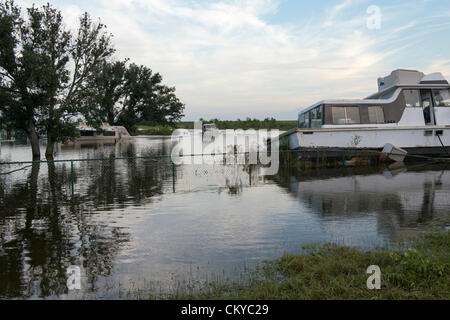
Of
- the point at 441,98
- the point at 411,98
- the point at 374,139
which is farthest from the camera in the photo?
the point at 441,98

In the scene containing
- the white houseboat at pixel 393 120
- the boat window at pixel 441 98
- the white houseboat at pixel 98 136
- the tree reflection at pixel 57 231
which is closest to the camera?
the tree reflection at pixel 57 231

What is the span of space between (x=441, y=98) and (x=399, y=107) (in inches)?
132

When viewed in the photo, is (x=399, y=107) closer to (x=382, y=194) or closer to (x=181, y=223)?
(x=382, y=194)

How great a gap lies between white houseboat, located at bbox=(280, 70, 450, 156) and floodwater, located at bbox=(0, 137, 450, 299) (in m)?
5.25

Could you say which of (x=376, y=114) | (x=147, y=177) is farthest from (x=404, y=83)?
(x=147, y=177)

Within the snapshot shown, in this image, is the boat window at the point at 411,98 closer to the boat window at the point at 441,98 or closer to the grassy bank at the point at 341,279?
the boat window at the point at 441,98

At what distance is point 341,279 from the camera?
4992 mm

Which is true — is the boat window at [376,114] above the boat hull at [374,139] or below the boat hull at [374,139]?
above

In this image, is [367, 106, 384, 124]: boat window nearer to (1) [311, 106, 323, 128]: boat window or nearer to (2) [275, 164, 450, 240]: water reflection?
(1) [311, 106, 323, 128]: boat window

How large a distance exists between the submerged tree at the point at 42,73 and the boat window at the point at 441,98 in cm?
2673

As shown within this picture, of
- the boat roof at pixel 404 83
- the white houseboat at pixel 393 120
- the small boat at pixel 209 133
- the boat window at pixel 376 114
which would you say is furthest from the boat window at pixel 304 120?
the small boat at pixel 209 133

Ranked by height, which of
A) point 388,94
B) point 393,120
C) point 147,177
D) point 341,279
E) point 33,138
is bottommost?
point 341,279

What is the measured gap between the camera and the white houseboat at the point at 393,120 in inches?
862
